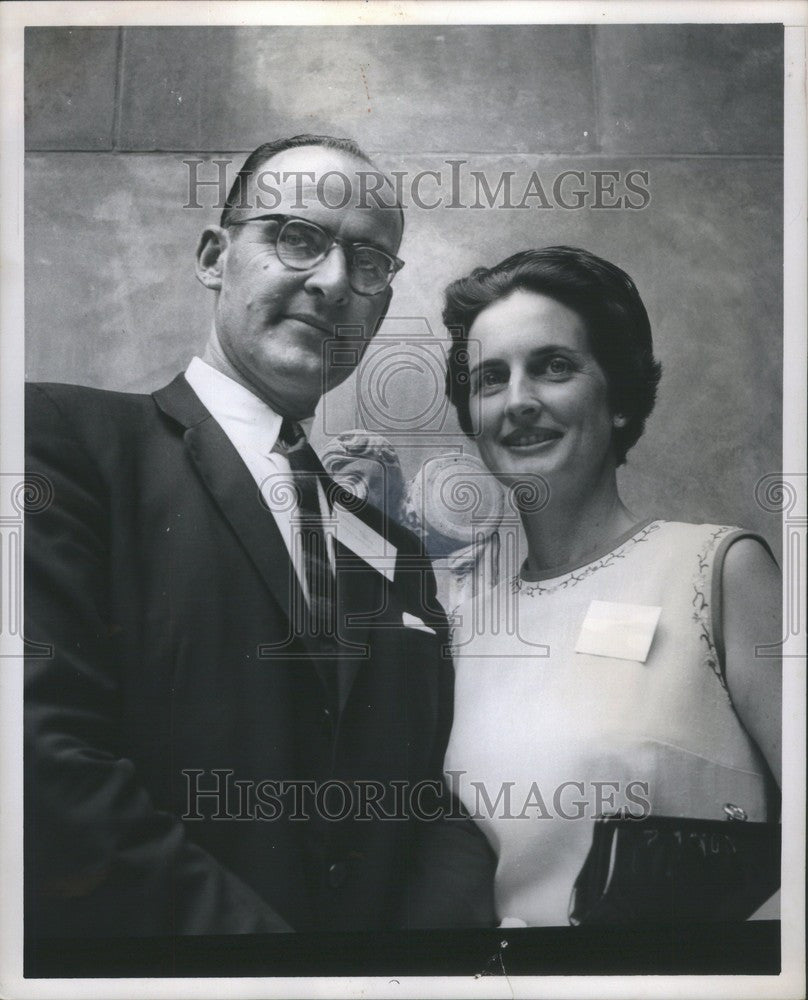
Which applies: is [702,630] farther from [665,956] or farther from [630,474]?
[665,956]

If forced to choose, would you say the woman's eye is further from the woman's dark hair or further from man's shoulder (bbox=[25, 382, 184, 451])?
man's shoulder (bbox=[25, 382, 184, 451])

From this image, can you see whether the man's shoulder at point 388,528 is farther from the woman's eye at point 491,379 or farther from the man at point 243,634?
the woman's eye at point 491,379

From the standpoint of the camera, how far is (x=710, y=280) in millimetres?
3459

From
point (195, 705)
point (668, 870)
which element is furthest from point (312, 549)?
point (668, 870)

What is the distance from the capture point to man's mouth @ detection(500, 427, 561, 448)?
3389mm

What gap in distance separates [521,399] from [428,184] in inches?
29.3

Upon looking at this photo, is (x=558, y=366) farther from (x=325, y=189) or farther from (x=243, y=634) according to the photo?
(x=243, y=634)

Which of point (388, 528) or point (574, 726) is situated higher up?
point (388, 528)

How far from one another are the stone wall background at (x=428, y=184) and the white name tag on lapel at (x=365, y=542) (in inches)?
9.1

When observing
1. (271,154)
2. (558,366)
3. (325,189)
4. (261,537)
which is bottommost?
(261,537)

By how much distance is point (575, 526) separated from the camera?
341 cm

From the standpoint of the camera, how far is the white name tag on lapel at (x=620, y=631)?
3.34 meters

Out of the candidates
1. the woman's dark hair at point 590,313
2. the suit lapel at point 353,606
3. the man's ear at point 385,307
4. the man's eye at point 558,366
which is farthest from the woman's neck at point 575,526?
the man's ear at point 385,307

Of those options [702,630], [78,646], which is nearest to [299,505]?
[78,646]
